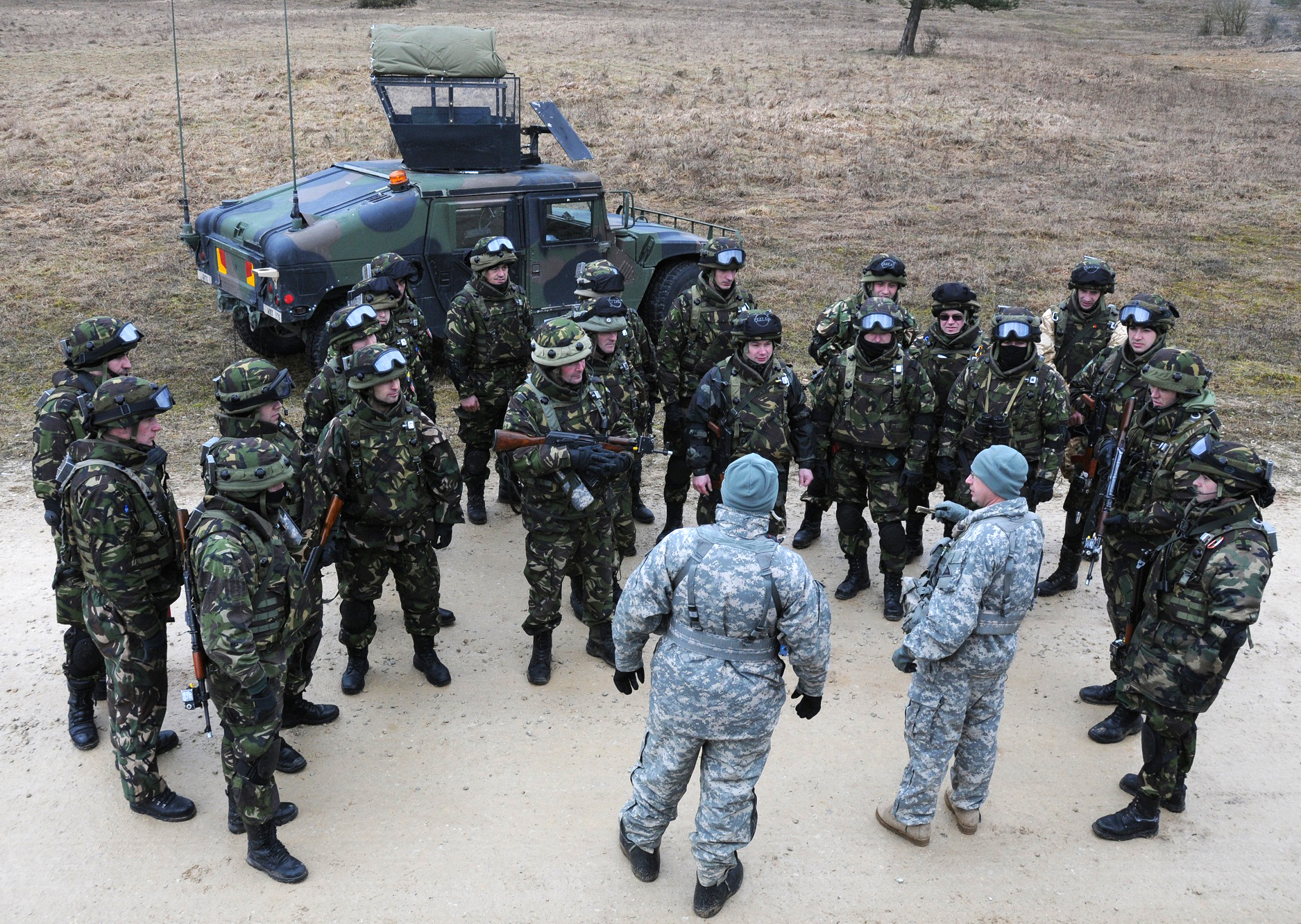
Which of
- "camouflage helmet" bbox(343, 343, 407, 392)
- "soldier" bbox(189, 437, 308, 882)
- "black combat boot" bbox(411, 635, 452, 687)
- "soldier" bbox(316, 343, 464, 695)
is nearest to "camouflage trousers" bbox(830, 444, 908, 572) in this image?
"soldier" bbox(316, 343, 464, 695)

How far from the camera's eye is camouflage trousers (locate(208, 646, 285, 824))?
4.01m

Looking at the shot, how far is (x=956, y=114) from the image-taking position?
23219 mm

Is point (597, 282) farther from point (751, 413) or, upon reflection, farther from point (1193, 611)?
point (1193, 611)

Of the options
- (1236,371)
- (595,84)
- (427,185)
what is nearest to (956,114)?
(595,84)

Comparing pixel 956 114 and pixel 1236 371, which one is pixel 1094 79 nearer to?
pixel 956 114

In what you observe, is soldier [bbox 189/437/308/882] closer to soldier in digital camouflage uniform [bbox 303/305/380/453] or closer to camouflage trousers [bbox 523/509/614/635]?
camouflage trousers [bbox 523/509/614/635]

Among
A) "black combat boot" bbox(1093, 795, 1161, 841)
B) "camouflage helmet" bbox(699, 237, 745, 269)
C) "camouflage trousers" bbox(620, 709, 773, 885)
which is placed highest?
"camouflage helmet" bbox(699, 237, 745, 269)

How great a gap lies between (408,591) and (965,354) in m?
3.62

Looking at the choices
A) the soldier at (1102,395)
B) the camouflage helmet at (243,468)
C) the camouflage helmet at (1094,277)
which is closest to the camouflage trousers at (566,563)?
the camouflage helmet at (243,468)

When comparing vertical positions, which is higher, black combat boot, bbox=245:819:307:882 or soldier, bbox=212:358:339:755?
soldier, bbox=212:358:339:755

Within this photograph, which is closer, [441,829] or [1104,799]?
[441,829]

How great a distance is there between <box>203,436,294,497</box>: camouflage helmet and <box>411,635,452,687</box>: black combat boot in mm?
1709

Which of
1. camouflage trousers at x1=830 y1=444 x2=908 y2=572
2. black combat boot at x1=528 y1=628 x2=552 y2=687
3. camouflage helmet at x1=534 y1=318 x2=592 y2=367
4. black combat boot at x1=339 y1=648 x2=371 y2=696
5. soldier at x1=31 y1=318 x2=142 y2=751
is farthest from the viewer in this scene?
Result: camouflage trousers at x1=830 y1=444 x2=908 y2=572

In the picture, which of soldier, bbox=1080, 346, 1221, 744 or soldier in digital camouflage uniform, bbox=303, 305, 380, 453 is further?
soldier in digital camouflage uniform, bbox=303, 305, 380, 453
